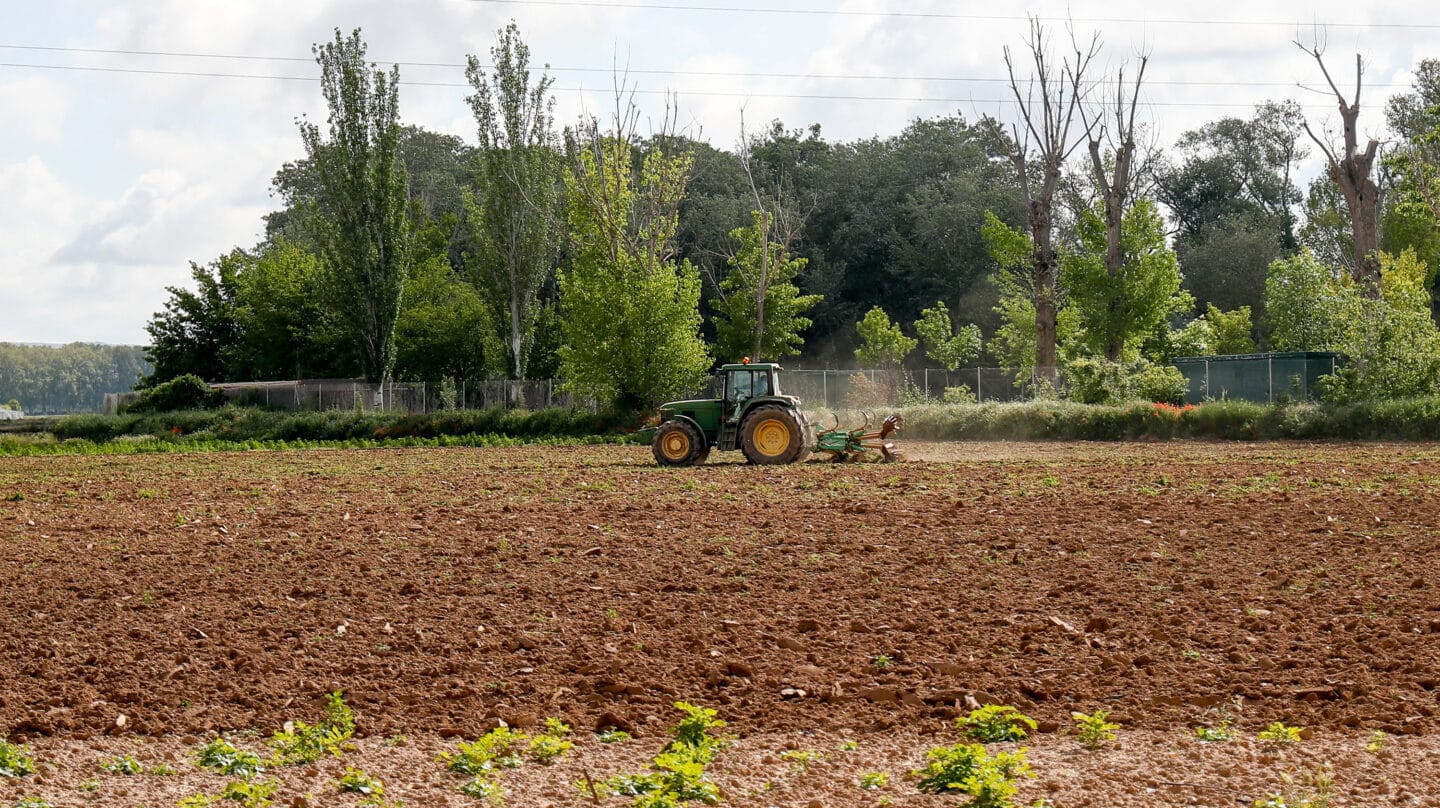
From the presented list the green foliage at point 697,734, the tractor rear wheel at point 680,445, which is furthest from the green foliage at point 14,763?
the tractor rear wheel at point 680,445

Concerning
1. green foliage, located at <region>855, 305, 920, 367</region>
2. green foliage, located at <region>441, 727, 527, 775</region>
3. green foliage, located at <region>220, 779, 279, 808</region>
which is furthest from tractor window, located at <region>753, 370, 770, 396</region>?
green foliage, located at <region>855, 305, 920, 367</region>

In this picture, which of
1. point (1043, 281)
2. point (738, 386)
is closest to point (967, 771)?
point (738, 386)

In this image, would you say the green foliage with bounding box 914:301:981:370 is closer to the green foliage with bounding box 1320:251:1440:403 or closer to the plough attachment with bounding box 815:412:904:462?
the green foliage with bounding box 1320:251:1440:403

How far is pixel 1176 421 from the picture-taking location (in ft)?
103

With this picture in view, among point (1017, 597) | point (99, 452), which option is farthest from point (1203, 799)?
point (99, 452)

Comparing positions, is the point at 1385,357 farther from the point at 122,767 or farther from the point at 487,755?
the point at 122,767

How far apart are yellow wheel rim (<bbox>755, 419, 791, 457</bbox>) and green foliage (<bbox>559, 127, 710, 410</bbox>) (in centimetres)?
1628

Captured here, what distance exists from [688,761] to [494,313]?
44.2 m

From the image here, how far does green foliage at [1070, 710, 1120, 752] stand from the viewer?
21.7ft

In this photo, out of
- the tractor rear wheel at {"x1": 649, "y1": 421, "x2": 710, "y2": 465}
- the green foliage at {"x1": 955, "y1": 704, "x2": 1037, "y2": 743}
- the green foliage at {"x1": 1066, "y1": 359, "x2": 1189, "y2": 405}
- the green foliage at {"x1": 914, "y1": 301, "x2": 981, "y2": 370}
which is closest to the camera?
the green foliage at {"x1": 955, "y1": 704, "x2": 1037, "y2": 743}

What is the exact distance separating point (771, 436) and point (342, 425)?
19.2 m

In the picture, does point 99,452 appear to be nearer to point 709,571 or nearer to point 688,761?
point 709,571

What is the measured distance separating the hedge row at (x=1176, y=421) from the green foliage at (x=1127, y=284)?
1171 cm

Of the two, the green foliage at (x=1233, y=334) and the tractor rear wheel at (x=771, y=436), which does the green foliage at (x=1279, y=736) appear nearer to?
the tractor rear wheel at (x=771, y=436)
